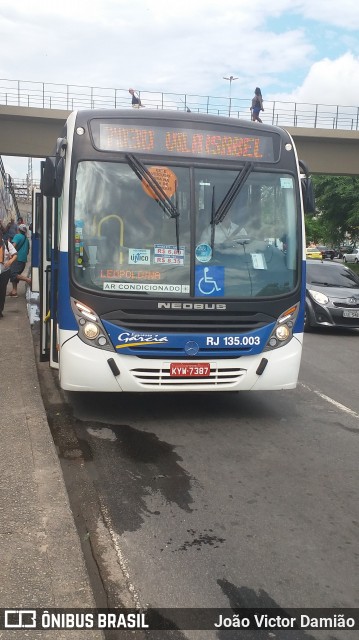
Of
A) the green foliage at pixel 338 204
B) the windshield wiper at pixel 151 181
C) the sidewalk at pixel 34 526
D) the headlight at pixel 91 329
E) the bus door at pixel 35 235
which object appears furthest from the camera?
the green foliage at pixel 338 204

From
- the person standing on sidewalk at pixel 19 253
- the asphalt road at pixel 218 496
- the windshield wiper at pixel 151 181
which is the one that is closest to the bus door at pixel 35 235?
the person standing on sidewalk at pixel 19 253

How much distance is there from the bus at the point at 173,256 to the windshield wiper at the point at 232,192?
0.03ft

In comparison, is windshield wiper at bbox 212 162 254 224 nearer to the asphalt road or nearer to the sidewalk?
the asphalt road

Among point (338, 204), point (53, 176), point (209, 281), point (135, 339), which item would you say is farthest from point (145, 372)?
point (338, 204)

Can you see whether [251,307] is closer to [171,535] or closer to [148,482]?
[148,482]

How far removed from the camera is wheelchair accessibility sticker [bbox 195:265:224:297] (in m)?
6.33

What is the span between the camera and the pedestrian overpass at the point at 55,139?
96.0 ft

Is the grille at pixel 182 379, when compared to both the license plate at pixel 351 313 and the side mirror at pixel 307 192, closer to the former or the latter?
the side mirror at pixel 307 192

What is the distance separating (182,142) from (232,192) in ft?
2.29

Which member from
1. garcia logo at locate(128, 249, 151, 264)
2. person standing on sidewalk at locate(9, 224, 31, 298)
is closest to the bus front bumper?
garcia logo at locate(128, 249, 151, 264)

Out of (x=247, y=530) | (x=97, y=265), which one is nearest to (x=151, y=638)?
(x=247, y=530)

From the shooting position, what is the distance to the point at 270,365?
650 cm

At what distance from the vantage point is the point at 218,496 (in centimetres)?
476

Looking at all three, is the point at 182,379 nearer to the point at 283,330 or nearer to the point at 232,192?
the point at 283,330
